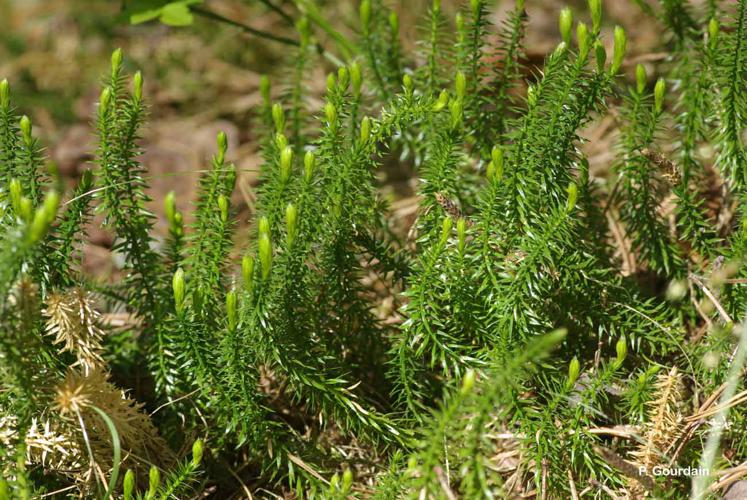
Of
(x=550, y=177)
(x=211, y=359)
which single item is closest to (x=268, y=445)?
(x=211, y=359)

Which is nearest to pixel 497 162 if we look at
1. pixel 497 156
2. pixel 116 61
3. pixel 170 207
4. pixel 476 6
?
pixel 497 156

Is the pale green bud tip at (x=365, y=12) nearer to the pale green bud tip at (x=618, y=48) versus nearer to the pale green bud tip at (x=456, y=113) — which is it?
the pale green bud tip at (x=456, y=113)

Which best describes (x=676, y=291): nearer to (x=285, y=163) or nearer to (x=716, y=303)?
(x=716, y=303)

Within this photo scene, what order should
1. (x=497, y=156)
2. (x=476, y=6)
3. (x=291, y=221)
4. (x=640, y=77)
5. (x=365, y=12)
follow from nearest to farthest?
(x=291, y=221) → (x=497, y=156) → (x=640, y=77) → (x=476, y=6) → (x=365, y=12)

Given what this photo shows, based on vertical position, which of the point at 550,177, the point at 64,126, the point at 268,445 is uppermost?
the point at 550,177

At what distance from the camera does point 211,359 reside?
2.05 metres

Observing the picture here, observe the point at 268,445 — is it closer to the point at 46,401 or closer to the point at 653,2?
the point at 46,401

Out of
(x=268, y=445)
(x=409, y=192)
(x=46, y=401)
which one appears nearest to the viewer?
(x=46, y=401)

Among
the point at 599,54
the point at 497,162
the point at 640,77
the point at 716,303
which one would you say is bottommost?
the point at 716,303

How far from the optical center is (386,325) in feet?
7.57

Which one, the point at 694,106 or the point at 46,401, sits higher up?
the point at 694,106

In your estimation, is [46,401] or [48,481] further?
[48,481]

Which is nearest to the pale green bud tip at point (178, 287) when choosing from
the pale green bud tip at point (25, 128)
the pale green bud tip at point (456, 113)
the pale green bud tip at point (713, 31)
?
the pale green bud tip at point (25, 128)

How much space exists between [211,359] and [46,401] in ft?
1.39
